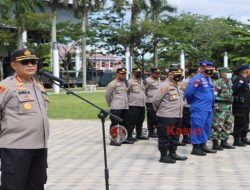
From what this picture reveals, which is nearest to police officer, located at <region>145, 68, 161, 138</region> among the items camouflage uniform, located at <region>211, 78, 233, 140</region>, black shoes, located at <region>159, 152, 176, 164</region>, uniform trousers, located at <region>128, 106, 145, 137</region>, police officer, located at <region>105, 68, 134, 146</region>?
uniform trousers, located at <region>128, 106, 145, 137</region>

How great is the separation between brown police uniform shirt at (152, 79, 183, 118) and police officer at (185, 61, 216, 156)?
0.43 m

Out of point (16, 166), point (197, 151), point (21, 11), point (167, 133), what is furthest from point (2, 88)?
point (21, 11)

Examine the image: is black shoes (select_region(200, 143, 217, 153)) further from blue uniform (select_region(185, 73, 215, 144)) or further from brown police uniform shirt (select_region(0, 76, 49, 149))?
brown police uniform shirt (select_region(0, 76, 49, 149))

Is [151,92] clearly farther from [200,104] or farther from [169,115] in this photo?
[169,115]

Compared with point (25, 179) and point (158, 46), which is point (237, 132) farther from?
point (158, 46)

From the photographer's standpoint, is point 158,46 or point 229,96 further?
point 158,46

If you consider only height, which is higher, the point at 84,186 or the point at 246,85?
the point at 246,85

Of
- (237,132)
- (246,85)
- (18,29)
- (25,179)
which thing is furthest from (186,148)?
(18,29)

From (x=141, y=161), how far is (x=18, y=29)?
108 feet

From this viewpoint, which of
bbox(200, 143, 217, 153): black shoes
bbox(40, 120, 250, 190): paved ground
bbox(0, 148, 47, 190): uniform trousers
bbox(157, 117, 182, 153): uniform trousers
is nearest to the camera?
bbox(0, 148, 47, 190): uniform trousers

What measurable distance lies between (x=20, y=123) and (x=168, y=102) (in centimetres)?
439

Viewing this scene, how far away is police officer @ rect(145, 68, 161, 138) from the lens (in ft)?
37.4

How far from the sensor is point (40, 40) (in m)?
49.7

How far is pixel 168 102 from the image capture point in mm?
8391
